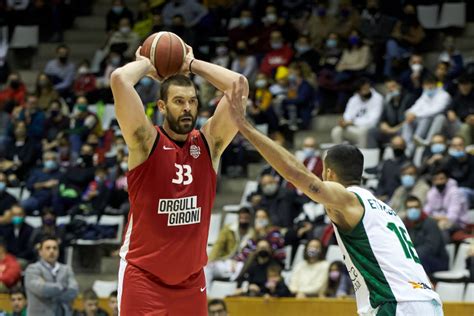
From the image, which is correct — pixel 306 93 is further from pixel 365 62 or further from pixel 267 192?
pixel 267 192

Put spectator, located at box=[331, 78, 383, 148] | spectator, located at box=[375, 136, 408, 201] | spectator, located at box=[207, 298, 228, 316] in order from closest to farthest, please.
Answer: spectator, located at box=[207, 298, 228, 316], spectator, located at box=[375, 136, 408, 201], spectator, located at box=[331, 78, 383, 148]

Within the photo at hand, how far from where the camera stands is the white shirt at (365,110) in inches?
680

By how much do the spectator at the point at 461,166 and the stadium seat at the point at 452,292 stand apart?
211cm

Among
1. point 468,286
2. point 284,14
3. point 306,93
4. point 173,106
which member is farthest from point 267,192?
point 173,106

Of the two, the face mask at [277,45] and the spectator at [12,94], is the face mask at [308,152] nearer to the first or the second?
the face mask at [277,45]

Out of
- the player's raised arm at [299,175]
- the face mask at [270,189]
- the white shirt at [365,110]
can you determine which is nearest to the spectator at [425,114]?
the white shirt at [365,110]

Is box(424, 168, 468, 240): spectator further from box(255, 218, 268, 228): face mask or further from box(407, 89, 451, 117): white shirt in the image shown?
box(255, 218, 268, 228): face mask

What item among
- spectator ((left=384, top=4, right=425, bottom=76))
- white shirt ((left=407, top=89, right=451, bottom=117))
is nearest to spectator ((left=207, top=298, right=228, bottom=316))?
white shirt ((left=407, top=89, right=451, bottom=117))

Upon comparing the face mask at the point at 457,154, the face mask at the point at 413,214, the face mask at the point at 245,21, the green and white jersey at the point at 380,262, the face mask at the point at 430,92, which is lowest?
the face mask at the point at 413,214

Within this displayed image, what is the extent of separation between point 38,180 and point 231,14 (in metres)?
5.26

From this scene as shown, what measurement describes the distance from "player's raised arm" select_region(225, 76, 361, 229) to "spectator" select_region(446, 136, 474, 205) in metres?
8.83

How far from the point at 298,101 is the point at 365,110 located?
1.52m

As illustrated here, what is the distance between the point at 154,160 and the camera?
7.43 meters

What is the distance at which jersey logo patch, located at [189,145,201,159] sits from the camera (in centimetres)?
757
